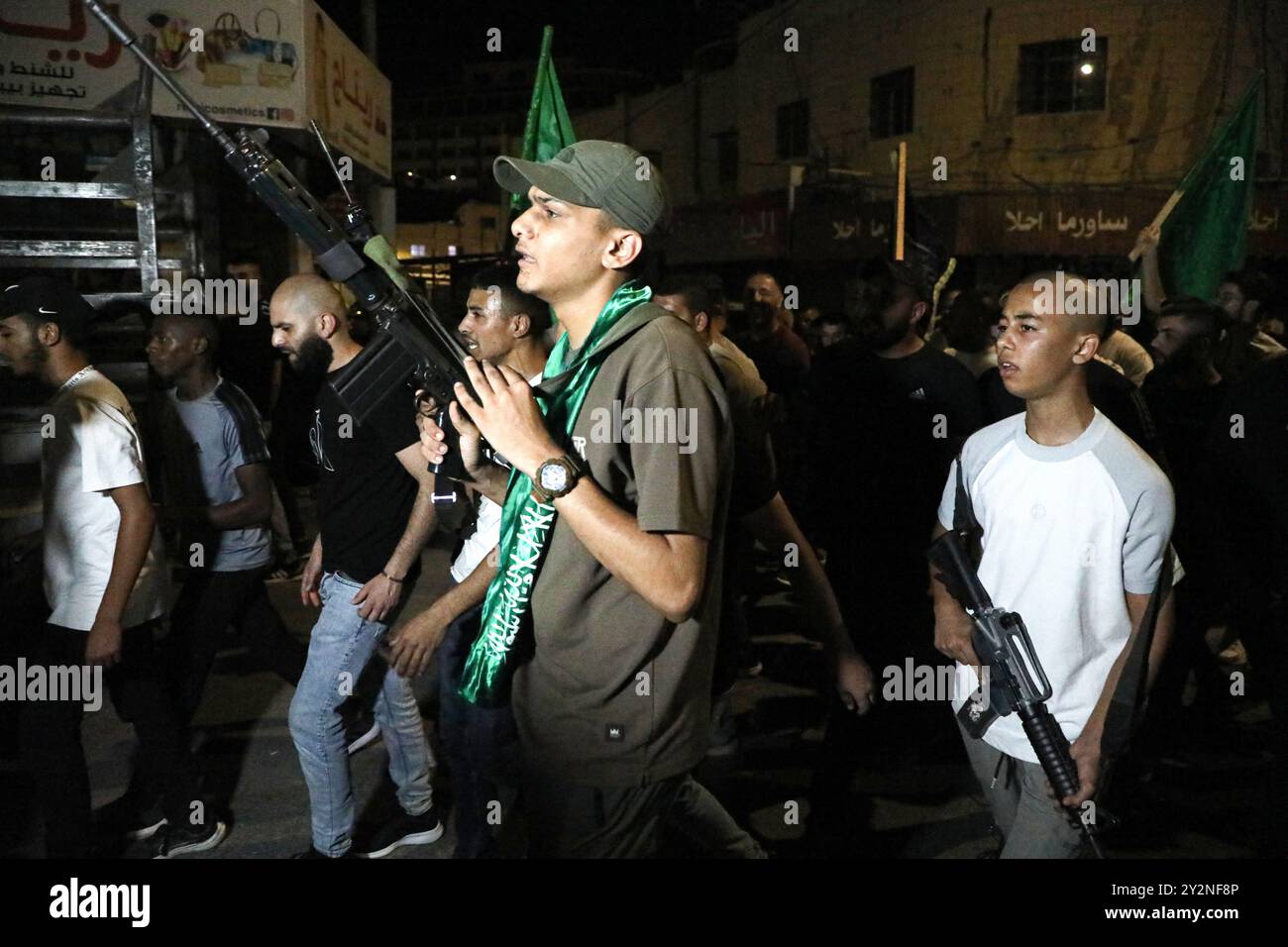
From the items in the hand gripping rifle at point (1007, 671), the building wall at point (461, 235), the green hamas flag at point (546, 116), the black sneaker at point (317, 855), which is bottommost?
the black sneaker at point (317, 855)

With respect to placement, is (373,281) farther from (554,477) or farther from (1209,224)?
(1209,224)

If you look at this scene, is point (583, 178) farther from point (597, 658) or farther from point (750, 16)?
point (750, 16)

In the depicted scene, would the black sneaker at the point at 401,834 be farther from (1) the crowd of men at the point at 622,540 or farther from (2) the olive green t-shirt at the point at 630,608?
(2) the olive green t-shirt at the point at 630,608

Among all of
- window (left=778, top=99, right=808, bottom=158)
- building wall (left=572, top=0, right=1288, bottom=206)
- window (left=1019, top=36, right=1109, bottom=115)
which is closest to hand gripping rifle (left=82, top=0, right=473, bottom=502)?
building wall (left=572, top=0, right=1288, bottom=206)

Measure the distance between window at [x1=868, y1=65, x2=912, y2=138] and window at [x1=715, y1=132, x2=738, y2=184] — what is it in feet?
20.4

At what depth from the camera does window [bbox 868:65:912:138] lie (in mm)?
22484

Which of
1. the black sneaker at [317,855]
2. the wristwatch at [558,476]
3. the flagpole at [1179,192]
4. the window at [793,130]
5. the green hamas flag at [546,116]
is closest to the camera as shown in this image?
the wristwatch at [558,476]

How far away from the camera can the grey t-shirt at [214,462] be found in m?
4.27

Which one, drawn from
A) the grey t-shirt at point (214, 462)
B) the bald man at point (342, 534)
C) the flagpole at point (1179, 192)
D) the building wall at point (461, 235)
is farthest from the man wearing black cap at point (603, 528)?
the building wall at point (461, 235)

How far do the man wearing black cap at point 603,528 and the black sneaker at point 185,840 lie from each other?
2147 mm

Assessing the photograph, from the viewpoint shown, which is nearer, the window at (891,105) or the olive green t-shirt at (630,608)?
the olive green t-shirt at (630,608)
